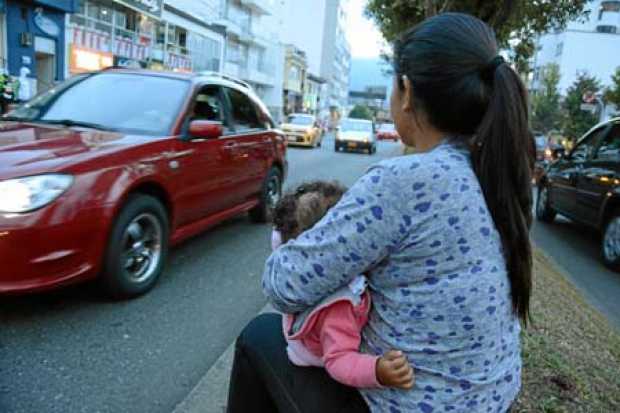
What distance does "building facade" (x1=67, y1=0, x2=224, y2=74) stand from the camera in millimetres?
23688

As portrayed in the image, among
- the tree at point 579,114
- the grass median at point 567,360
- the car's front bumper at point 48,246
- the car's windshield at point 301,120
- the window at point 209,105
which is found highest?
the tree at point 579,114

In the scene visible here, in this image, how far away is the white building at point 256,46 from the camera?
4594 centimetres

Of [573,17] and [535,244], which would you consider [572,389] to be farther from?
[573,17]

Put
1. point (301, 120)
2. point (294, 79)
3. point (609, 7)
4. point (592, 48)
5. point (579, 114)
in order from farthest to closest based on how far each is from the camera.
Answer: point (609, 7), point (592, 48), point (294, 79), point (579, 114), point (301, 120)

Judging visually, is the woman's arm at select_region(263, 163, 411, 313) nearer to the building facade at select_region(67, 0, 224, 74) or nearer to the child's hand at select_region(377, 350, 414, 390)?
the child's hand at select_region(377, 350, 414, 390)

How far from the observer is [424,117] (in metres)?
1.54

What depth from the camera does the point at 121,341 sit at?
3.44 metres

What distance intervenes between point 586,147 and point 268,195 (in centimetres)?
485

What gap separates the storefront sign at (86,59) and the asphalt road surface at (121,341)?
2046 centimetres

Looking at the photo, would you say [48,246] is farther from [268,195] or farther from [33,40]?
[33,40]

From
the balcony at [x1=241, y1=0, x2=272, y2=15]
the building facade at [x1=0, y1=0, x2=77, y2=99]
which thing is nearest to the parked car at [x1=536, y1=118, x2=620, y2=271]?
the building facade at [x1=0, y1=0, x2=77, y2=99]

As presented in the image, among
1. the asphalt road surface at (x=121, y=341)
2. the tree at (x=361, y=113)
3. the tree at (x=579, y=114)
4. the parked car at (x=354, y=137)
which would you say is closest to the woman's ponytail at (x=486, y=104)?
the asphalt road surface at (x=121, y=341)

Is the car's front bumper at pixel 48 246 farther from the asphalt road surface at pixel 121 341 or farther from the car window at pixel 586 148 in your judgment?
the car window at pixel 586 148

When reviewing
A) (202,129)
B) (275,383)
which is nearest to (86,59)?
(202,129)
